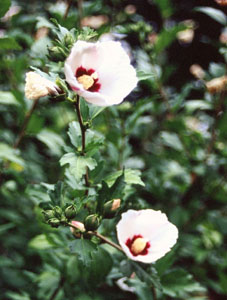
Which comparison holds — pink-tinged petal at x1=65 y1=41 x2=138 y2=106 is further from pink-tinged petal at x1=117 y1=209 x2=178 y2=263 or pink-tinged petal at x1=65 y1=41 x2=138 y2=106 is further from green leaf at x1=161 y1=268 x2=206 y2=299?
green leaf at x1=161 y1=268 x2=206 y2=299

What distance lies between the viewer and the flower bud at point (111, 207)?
916 millimetres

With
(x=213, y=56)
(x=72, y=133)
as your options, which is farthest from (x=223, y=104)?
(x=213, y=56)

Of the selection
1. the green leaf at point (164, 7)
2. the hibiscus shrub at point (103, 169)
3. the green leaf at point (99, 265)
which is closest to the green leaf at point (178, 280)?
the hibiscus shrub at point (103, 169)

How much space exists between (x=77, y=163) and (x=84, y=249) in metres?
0.21

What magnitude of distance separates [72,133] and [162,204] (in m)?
0.90

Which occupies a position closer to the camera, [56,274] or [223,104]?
[56,274]

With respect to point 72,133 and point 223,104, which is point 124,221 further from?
point 223,104

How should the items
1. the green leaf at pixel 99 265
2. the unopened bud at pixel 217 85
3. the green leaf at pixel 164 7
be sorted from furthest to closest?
1. the green leaf at pixel 164 7
2. the unopened bud at pixel 217 85
3. the green leaf at pixel 99 265

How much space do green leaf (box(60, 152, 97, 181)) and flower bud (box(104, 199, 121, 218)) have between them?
4.0 inches

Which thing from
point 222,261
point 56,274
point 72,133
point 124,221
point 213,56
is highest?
point 72,133

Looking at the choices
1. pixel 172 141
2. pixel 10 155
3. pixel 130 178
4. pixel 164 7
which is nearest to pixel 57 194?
pixel 130 178

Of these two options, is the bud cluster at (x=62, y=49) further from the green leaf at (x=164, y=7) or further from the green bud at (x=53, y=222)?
the green leaf at (x=164, y=7)

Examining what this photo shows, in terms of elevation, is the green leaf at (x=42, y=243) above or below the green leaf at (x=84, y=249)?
below

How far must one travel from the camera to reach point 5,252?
1898mm
